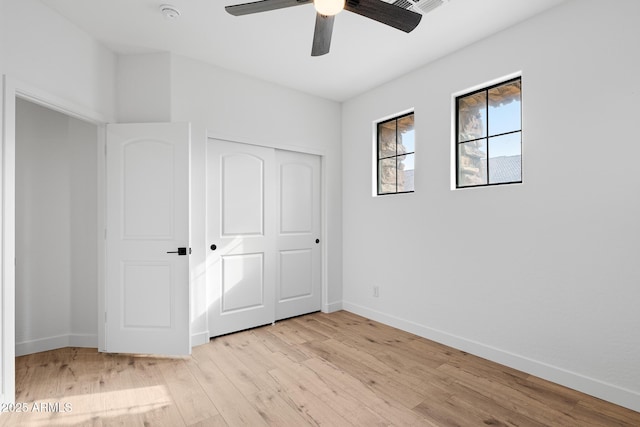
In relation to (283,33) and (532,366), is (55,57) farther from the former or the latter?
(532,366)

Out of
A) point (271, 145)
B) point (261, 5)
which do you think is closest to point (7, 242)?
point (261, 5)

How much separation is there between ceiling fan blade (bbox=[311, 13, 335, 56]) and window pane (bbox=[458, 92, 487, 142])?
1688 millimetres

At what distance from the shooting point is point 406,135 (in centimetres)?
358

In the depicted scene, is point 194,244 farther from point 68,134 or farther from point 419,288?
point 419,288

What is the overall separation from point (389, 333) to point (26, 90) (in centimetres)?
364

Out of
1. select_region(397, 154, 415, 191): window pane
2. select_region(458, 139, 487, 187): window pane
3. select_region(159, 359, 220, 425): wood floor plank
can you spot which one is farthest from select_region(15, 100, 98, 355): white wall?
select_region(458, 139, 487, 187): window pane

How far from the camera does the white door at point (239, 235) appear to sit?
10.7 feet

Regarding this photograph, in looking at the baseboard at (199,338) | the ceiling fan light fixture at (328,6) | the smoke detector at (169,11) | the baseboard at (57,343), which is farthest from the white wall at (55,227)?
the ceiling fan light fixture at (328,6)

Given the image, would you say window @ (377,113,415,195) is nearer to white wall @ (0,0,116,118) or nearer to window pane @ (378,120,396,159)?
window pane @ (378,120,396,159)

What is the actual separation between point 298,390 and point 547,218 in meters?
2.23

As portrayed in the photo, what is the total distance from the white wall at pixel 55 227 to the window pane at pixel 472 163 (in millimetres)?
3472

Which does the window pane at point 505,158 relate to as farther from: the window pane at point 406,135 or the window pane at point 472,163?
the window pane at point 406,135

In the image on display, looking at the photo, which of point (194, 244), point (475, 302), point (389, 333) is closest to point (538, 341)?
point (475, 302)

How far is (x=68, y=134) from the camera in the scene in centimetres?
300
